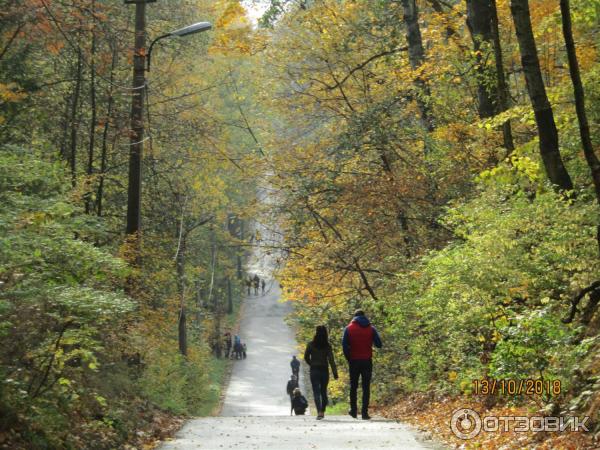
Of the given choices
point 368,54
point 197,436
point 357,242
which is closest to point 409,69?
point 368,54

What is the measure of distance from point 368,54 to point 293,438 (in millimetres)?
15470

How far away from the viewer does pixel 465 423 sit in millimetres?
11086

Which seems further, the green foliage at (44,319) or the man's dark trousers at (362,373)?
the man's dark trousers at (362,373)

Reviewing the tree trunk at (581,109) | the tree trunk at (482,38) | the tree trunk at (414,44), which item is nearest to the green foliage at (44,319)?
the tree trunk at (581,109)

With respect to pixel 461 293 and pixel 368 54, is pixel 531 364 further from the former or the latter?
pixel 368 54

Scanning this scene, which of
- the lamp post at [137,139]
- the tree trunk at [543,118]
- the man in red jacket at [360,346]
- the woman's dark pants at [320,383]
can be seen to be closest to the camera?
the tree trunk at [543,118]

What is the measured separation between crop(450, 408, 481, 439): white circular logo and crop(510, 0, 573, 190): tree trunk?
3.86 meters

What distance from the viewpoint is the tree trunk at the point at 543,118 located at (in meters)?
12.9

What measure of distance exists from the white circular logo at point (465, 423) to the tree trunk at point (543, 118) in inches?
152

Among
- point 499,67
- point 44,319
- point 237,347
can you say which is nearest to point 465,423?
point 44,319

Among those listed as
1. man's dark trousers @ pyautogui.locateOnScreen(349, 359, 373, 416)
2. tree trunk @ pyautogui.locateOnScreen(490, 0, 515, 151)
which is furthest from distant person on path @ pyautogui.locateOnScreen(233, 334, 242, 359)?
tree trunk @ pyautogui.locateOnScreen(490, 0, 515, 151)

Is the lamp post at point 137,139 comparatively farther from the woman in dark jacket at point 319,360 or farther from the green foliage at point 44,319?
the green foliage at point 44,319

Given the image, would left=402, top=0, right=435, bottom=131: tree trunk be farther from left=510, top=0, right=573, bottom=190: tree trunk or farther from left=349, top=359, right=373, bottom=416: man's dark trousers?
left=349, top=359, right=373, bottom=416: man's dark trousers

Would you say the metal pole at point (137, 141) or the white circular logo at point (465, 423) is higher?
the metal pole at point (137, 141)
